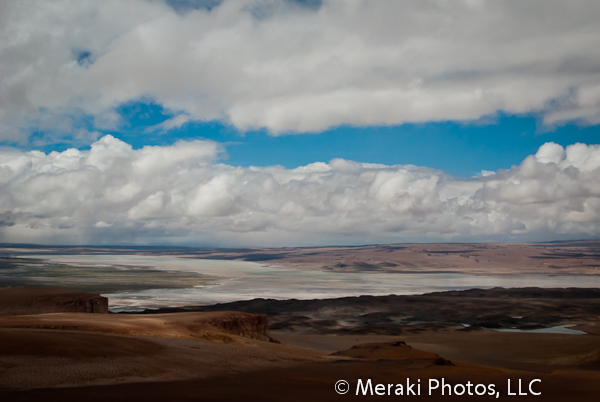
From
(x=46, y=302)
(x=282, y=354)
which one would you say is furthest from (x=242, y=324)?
(x=46, y=302)

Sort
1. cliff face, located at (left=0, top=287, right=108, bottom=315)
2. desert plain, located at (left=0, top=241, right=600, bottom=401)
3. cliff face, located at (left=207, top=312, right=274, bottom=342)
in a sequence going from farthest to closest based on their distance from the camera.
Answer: cliff face, located at (left=0, top=287, right=108, bottom=315)
cliff face, located at (left=207, top=312, right=274, bottom=342)
desert plain, located at (left=0, top=241, right=600, bottom=401)

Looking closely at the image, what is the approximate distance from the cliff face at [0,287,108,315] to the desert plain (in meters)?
0.06

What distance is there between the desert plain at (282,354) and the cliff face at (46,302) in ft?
0.21

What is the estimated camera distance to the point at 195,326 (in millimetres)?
18141

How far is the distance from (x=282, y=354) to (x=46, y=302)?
1876 centimetres

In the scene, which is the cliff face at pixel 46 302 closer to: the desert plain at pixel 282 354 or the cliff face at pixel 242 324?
the desert plain at pixel 282 354

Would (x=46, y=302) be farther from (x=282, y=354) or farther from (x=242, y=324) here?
(x=282, y=354)

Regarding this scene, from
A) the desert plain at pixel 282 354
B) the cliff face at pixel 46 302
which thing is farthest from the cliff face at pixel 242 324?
the cliff face at pixel 46 302

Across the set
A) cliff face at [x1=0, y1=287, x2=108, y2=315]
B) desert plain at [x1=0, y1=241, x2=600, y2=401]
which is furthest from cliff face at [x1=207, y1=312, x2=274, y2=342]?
cliff face at [x1=0, y1=287, x2=108, y2=315]

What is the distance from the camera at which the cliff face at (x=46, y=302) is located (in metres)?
25.3

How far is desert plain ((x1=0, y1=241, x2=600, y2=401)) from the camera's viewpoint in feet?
24.4

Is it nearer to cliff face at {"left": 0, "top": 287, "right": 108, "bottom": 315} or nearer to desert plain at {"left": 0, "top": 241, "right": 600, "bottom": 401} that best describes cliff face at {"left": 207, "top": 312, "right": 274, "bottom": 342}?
desert plain at {"left": 0, "top": 241, "right": 600, "bottom": 401}

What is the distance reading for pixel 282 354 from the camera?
12.5m

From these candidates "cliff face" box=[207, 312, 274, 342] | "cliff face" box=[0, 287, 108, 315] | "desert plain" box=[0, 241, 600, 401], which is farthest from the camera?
"cliff face" box=[0, 287, 108, 315]
